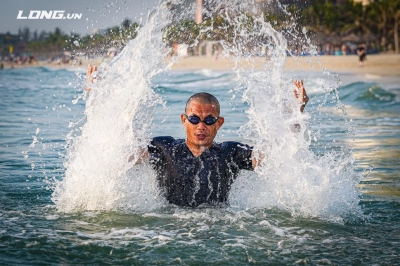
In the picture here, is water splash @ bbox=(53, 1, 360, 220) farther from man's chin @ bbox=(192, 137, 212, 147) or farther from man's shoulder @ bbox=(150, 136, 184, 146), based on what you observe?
man's chin @ bbox=(192, 137, 212, 147)

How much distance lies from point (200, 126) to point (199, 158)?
0.31 m

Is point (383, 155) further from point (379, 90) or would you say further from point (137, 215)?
point (379, 90)

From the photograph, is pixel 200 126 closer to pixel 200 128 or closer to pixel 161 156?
pixel 200 128

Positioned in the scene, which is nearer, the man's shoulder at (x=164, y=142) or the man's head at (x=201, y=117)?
the man's head at (x=201, y=117)

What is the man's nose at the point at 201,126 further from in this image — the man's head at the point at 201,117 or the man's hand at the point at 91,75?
the man's hand at the point at 91,75

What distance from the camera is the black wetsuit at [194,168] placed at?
20.2 ft

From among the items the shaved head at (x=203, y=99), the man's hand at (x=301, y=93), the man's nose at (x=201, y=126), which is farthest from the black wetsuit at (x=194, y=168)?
the man's hand at (x=301, y=93)

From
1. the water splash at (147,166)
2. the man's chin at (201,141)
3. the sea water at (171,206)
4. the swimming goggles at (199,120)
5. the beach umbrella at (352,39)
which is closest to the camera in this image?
the sea water at (171,206)

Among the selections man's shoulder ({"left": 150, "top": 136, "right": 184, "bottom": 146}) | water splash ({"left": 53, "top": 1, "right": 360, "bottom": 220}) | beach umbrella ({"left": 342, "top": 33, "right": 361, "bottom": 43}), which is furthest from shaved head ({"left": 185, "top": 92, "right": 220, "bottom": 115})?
beach umbrella ({"left": 342, "top": 33, "right": 361, "bottom": 43})

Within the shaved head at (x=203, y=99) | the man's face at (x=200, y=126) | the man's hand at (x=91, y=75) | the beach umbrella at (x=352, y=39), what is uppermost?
the beach umbrella at (x=352, y=39)

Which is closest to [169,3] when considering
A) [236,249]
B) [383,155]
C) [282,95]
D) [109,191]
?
[282,95]

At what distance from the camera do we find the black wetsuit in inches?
242

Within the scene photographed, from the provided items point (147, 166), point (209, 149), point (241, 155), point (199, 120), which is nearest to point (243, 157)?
point (241, 155)

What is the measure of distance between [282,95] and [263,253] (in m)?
2.08
